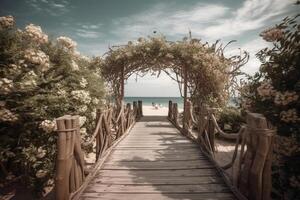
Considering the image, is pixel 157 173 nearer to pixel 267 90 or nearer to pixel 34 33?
pixel 267 90

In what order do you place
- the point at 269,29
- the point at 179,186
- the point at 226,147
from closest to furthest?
the point at 179,186 → the point at 269,29 → the point at 226,147

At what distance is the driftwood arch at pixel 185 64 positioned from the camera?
388 inches

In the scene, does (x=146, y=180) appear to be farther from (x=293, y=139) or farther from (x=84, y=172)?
(x=293, y=139)

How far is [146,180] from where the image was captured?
369 cm

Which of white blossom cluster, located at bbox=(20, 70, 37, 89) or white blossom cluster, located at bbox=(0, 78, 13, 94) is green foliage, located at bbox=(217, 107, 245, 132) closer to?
white blossom cluster, located at bbox=(20, 70, 37, 89)

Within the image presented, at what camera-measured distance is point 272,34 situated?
149 inches

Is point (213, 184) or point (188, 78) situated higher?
point (188, 78)

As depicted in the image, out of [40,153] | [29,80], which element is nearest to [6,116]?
[29,80]

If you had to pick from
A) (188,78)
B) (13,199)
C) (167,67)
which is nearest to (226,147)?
(188,78)

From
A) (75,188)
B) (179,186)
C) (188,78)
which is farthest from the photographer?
(188,78)

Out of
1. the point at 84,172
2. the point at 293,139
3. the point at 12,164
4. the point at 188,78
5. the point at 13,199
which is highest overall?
the point at 188,78

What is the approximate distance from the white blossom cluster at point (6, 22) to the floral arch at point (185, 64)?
549 cm

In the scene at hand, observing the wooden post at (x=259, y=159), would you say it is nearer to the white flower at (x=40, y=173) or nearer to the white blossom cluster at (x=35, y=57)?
the white flower at (x=40, y=173)

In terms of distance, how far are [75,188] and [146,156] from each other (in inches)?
85.4
